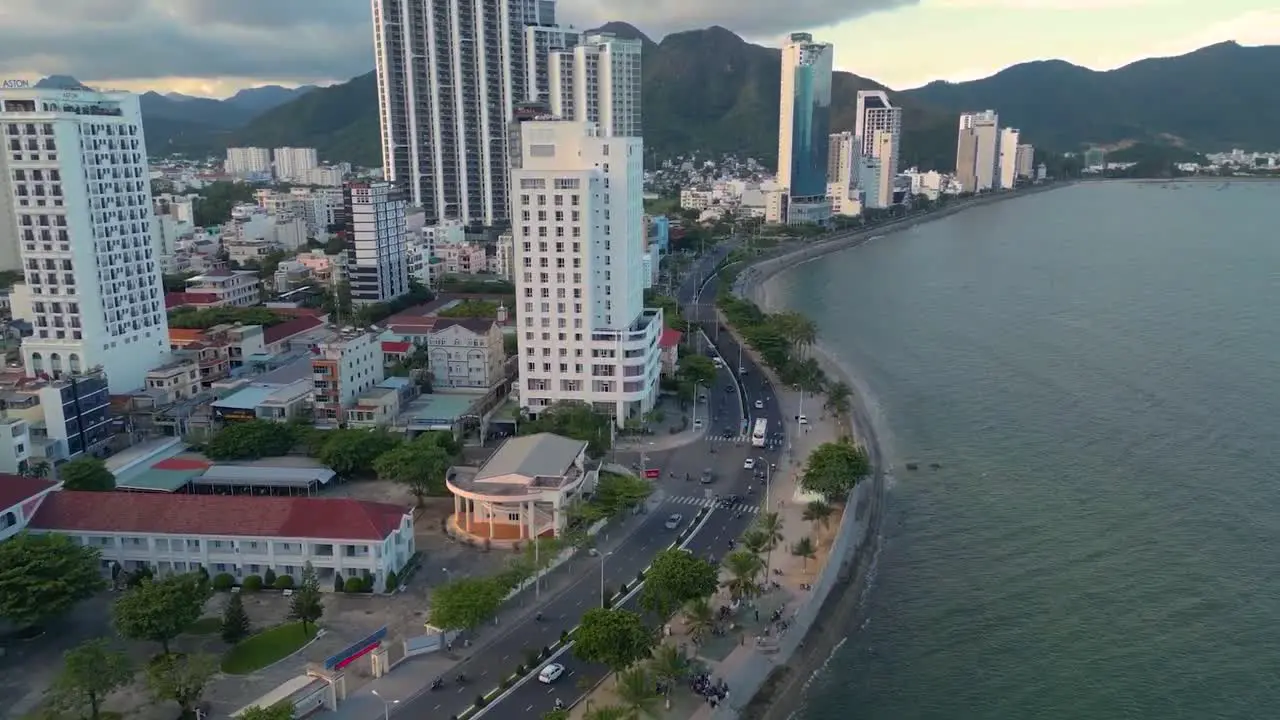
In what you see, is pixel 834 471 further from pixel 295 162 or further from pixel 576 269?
pixel 295 162

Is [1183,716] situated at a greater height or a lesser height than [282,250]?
lesser

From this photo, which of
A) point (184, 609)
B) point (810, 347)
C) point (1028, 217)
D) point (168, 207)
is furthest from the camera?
point (1028, 217)

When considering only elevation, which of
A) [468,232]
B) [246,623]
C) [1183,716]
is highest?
[468,232]

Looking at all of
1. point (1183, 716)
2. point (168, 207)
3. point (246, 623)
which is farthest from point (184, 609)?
point (168, 207)

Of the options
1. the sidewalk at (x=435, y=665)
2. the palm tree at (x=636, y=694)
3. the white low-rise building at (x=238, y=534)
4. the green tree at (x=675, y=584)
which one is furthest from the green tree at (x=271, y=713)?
the green tree at (x=675, y=584)

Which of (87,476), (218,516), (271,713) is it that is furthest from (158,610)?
(87,476)

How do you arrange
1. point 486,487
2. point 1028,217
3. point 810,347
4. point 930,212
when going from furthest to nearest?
point 930,212, point 1028,217, point 810,347, point 486,487

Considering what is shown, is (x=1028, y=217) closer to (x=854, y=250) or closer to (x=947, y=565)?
(x=854, y=250)

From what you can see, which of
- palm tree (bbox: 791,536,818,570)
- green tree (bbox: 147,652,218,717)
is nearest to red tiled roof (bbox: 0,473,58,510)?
green tree (bbox: 147,652,218,717)

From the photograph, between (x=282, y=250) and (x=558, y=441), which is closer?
(x=558, y=441)
